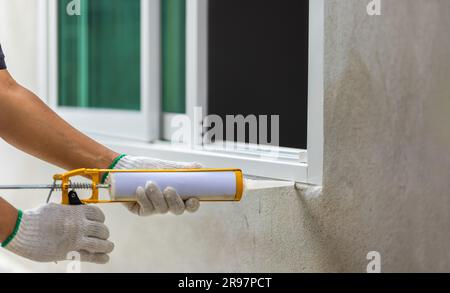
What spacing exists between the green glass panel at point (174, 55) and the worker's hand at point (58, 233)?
3.22ft

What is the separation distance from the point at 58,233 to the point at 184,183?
31 centimetres

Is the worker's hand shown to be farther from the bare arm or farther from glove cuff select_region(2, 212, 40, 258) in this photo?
the bare arm

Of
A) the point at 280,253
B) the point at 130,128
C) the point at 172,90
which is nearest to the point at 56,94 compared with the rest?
the point at 130,128

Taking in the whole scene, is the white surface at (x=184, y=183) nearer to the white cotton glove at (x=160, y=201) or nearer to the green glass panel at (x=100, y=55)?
the white cotton glove at (x=160, y=201)

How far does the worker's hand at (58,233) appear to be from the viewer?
4.79 feet

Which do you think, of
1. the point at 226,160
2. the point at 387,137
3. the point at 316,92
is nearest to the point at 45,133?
the point at 226,160

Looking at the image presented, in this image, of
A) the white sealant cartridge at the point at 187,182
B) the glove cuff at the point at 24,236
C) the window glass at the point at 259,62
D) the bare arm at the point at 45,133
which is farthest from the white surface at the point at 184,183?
the window glass at the point at 259,62

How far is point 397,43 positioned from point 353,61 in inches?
4.9

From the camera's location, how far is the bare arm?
1.77 meters

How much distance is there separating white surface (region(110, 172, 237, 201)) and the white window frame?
36 cm

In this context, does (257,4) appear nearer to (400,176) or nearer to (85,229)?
(400,176)

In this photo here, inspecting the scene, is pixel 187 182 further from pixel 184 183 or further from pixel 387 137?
pixel 387 137

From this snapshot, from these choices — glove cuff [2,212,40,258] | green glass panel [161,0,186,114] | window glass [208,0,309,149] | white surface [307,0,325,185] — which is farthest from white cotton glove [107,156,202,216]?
green glass panel [161,0,186,114]

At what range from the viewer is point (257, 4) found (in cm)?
257
